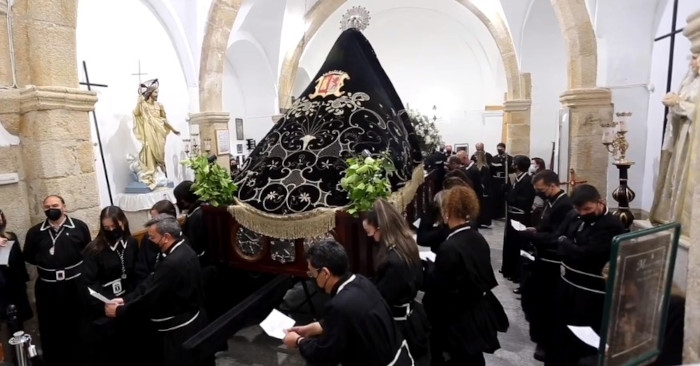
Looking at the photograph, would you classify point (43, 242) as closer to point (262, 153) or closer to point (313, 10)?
point (262, 153)

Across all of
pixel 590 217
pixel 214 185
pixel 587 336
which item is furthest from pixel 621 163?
pixel 214 185

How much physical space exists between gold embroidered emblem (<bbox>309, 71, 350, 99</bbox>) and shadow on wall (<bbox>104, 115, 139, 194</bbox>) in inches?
132

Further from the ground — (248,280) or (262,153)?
(262,153)

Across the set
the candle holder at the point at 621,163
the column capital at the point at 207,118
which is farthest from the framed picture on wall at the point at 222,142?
the candle holder at the point at 621,163

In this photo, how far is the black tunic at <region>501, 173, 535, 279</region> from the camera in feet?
15.9

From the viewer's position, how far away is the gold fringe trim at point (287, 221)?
324 cm

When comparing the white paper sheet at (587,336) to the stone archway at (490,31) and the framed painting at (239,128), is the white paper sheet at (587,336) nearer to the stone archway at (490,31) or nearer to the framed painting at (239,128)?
the stone archway at (490,31)

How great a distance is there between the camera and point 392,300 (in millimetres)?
2451

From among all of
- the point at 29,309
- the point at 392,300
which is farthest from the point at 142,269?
the point at 392,300

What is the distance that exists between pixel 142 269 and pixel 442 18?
12.8 meters

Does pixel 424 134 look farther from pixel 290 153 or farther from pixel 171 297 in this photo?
pixel 171 297

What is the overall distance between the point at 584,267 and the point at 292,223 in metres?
2.05

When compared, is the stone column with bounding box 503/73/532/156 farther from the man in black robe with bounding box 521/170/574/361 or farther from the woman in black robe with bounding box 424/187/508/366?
the woman in black robe with bounding box 424/187/508/366

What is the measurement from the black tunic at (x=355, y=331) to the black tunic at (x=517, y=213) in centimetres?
328
